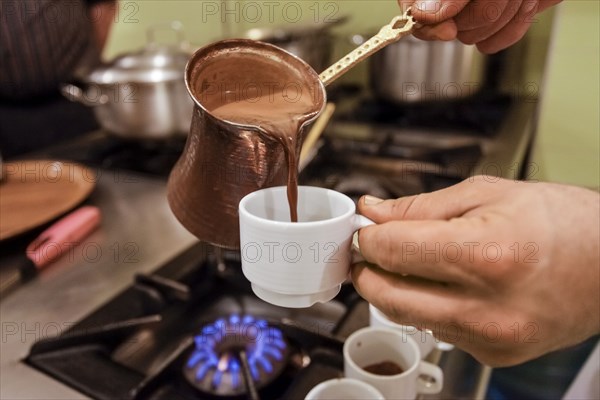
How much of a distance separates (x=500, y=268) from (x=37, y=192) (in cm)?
90

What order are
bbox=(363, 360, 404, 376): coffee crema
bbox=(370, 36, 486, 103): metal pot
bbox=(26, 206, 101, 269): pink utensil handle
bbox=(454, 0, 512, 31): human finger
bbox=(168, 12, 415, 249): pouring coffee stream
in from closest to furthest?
1. bbox=(168, 12, 415, 249): pouring coffee stream
2. bbox=(363, 360, 404, 376): coffee crema
3. bbox=(454, 0, 512, 31): human finger
4. bbox=(26, 206, 101, 269): pink utensil handle
5. bbox=(370, 36, 486, 103): metal pot

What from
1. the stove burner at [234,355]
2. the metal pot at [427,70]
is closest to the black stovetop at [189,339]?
the stove burner at [234,355]

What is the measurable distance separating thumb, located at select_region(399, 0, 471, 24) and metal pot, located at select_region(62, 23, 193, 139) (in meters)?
0.58

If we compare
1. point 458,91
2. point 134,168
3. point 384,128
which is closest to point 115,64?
point 134,168

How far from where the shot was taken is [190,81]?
47 centimetres

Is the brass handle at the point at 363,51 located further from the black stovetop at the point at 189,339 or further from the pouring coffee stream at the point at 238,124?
the black stovetop at the point at 189,339

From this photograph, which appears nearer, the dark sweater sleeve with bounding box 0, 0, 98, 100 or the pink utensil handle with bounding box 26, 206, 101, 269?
the pink utensil handle with bounding box 26, 206, 101, 269

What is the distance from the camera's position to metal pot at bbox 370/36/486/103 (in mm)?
1217

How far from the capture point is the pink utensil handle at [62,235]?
813 millimetres

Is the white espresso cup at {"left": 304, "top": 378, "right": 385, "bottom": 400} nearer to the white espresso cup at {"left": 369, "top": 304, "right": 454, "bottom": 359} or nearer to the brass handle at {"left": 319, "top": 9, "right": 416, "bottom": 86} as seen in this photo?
the white espresso cup at {"left": 369, "top": 304, "right": 454, "bottom": 359}

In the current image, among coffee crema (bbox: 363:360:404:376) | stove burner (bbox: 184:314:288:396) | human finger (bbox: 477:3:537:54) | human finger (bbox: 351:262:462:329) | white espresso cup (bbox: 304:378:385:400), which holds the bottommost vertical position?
stove burner (bbox: 184:314:288:396)

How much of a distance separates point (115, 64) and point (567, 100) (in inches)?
36.8

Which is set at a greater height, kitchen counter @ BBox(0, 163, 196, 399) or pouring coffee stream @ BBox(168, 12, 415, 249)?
pouring coffee stream @ BBox(168, 12, 415, 249)

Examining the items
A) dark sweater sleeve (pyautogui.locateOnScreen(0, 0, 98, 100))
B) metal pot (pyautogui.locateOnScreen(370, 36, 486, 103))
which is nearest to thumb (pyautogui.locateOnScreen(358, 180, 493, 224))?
metal pot (pyautogui.locateOnScreen(370, 36, 486, 103))
